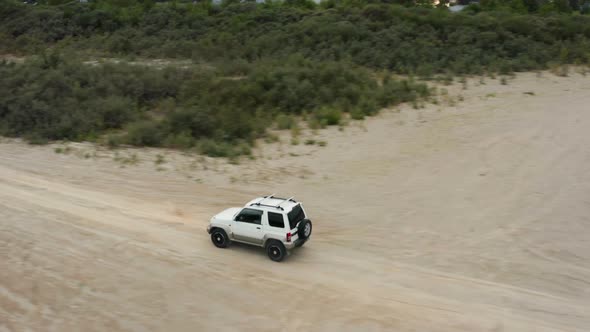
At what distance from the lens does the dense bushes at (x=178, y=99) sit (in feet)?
56.3

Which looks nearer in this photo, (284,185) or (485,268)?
(485,268)

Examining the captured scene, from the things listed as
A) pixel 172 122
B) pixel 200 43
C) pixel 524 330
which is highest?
pixel 200 43

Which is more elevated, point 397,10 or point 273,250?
point 397,10

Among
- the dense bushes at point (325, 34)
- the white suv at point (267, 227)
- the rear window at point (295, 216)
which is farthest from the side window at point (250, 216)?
the dense bushes at point (325, 34)

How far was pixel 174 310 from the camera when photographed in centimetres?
891

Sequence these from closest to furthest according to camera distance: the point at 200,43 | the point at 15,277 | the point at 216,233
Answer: the point at 15,277 < the point at 216,233 < the point at 200,43

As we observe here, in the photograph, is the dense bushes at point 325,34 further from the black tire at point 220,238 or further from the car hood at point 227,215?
the black tire at point 220,238

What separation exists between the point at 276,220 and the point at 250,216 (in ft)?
1.83

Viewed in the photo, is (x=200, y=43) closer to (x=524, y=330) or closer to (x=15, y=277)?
(x=15, y=277)

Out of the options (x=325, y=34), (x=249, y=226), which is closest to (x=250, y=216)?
(x=249, y=226)

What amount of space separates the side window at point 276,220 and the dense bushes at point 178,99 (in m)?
5.76

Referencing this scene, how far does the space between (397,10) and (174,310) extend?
86.9 feet

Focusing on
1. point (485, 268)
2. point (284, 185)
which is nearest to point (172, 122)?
point (284, 185)

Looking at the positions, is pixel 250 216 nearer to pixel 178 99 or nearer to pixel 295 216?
pixel 295 216
